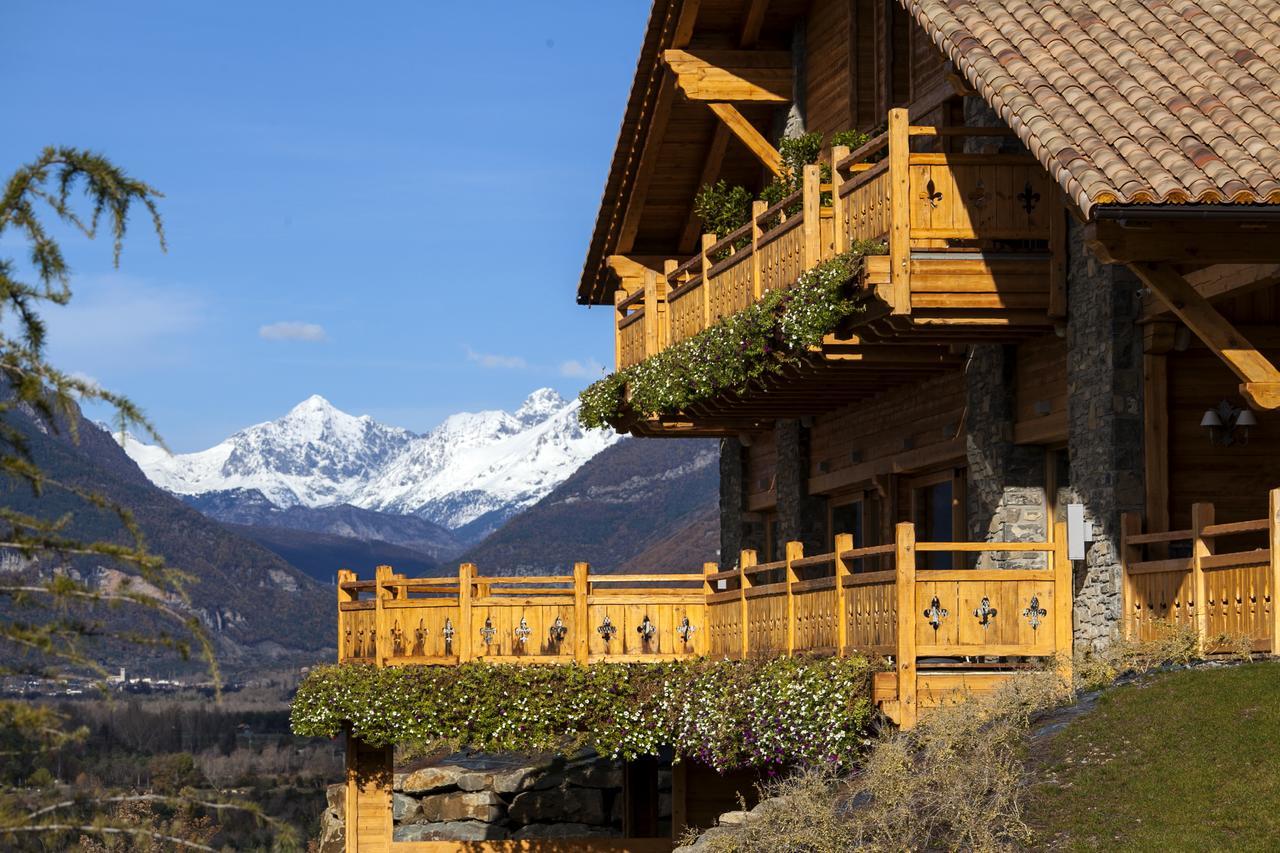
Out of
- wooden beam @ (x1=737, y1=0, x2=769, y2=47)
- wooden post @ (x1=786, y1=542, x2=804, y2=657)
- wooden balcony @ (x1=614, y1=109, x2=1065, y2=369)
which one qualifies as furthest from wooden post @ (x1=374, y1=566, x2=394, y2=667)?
wooden beam @ (x1=737, y1=0, x2=769, y2=47)

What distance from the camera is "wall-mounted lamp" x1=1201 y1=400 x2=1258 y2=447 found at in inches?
755

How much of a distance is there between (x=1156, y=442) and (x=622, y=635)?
7.77 m

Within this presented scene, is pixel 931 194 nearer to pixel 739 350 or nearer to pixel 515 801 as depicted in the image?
pixel 739 350

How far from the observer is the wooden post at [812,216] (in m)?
22.5

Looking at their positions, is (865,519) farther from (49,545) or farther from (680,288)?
(49,545)

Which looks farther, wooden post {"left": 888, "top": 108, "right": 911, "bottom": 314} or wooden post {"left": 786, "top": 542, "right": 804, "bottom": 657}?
wooden post {"left": 786, "top": 542, "right": 804, "bottom": 657}

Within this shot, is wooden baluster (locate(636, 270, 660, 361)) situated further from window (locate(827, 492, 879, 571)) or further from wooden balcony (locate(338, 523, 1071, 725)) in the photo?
wooden balcony (locate(338, 523, 1071, 725))

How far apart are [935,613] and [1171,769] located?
165 inches

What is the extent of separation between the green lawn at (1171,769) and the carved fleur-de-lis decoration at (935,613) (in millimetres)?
2303

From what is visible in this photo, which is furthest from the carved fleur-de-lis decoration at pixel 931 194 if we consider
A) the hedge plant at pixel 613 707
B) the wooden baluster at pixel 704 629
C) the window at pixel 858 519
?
the window at pixel 858 519

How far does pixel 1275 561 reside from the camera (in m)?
16.2

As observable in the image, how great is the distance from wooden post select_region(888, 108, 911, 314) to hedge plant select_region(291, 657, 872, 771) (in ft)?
12.0

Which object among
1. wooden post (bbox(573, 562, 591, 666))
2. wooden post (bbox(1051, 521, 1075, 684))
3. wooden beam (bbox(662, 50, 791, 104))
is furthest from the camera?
wooden beam (bbox(662, 50, 791, 104))

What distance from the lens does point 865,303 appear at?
69.9 ft
